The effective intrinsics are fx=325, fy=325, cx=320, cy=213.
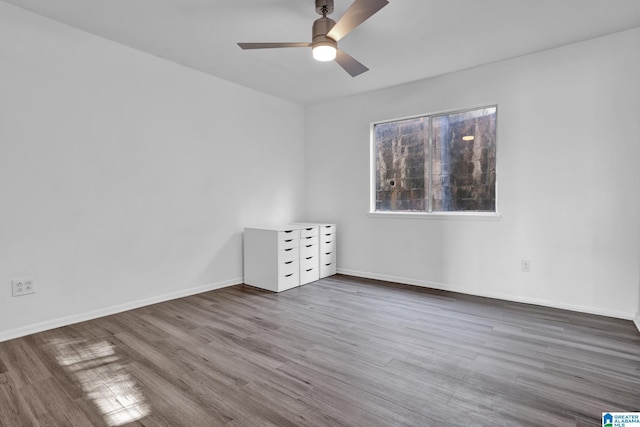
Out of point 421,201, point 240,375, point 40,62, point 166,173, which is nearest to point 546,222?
point 421,201

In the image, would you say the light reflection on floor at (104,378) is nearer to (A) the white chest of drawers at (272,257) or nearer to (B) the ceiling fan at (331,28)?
(A) the white chest of drawers at (272,257)

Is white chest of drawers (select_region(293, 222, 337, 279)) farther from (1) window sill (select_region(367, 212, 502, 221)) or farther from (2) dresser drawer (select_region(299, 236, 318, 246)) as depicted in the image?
(1) window sill (select_region(367, 212, 502, 221))

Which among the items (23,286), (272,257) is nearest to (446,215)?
(272,257)

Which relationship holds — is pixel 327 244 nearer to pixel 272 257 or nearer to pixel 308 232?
pixel 308 232

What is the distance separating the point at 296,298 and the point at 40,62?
9.21ft

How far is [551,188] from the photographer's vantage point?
9.56 feet

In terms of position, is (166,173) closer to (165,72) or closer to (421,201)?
(165,72)

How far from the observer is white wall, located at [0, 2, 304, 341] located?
2.32m

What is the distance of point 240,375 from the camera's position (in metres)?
1.82

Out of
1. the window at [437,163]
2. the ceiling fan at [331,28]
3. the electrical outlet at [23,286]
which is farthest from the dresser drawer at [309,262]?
the electrical outlet at [23,286]

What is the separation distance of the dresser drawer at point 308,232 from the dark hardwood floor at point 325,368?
1017 millimetres

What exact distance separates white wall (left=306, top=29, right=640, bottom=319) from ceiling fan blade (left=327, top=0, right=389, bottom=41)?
4.67 ft

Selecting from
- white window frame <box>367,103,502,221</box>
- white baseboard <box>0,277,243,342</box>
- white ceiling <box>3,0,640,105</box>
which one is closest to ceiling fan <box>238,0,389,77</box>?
white ceiling <box>3,0,640,105</box>

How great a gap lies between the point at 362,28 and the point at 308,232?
217 cm
